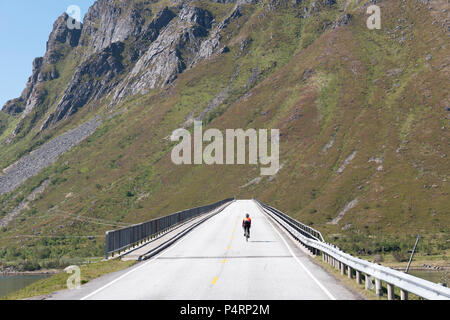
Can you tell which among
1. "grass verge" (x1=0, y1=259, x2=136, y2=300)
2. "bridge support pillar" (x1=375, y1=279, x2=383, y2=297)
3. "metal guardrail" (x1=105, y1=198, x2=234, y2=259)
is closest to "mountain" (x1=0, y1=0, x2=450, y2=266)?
"metal guardrail" (x1=105, y1=198, x2=234, y2=259)

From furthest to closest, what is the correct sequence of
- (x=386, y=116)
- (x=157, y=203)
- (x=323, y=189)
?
(x=157, y=203) < (x=386, y=116) < (x=323, y=189)

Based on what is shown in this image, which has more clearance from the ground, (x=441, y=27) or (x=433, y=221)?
(x=441, y=27)

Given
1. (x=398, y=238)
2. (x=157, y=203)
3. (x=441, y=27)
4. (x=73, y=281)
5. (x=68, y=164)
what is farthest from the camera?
(x=68, y=164)

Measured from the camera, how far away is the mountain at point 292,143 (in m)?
85.6

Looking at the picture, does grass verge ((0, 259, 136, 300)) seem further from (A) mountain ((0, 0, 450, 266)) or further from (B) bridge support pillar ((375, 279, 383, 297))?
(A) mountain ((0, 0, 450, 266))

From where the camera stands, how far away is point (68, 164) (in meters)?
155

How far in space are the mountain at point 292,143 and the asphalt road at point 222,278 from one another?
50879 mm

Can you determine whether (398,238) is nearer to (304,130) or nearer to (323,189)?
(323,189)

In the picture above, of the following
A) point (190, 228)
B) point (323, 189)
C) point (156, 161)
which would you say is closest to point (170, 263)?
point (190, 228)

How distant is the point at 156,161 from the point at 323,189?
6111 centimetres

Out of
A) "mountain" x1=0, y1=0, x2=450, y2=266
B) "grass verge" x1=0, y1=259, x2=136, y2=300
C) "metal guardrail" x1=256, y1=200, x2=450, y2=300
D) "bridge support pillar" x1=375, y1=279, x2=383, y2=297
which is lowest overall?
"grass verge" x1=0, y1=259, x2=136, y2=300

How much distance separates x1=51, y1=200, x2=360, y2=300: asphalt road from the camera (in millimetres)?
12430

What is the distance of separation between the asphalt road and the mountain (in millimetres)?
50879
